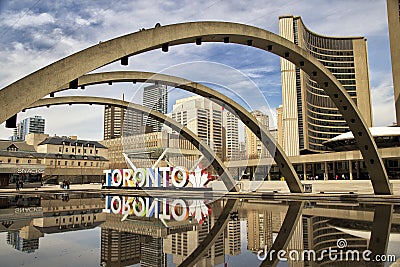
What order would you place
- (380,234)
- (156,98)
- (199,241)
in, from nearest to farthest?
(199,241), (380,234), (156,98)

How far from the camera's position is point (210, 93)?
2439 centimetres

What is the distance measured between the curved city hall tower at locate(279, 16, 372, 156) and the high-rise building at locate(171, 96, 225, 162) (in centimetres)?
7094

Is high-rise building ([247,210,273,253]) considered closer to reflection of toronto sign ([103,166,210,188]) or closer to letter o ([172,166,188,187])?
reflection of toronto sign ([103,166,210,188])

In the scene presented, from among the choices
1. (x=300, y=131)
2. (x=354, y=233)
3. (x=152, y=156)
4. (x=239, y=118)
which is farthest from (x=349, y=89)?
(x=354, y=233)

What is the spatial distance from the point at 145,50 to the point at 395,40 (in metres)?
68.9

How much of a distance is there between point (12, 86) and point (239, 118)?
1911cm

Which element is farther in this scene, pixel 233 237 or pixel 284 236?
pixel 233 237

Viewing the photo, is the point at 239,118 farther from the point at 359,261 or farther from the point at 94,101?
the point at 359,261

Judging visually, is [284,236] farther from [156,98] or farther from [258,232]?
[156,98]

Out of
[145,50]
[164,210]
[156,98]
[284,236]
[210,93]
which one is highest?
[156,98]

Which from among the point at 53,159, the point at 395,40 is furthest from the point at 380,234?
the point at 53,159

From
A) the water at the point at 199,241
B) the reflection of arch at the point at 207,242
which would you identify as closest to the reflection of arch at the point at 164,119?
the water at the point at 199,241

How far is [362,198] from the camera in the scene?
23812mm

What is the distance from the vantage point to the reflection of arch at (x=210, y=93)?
773 inches
